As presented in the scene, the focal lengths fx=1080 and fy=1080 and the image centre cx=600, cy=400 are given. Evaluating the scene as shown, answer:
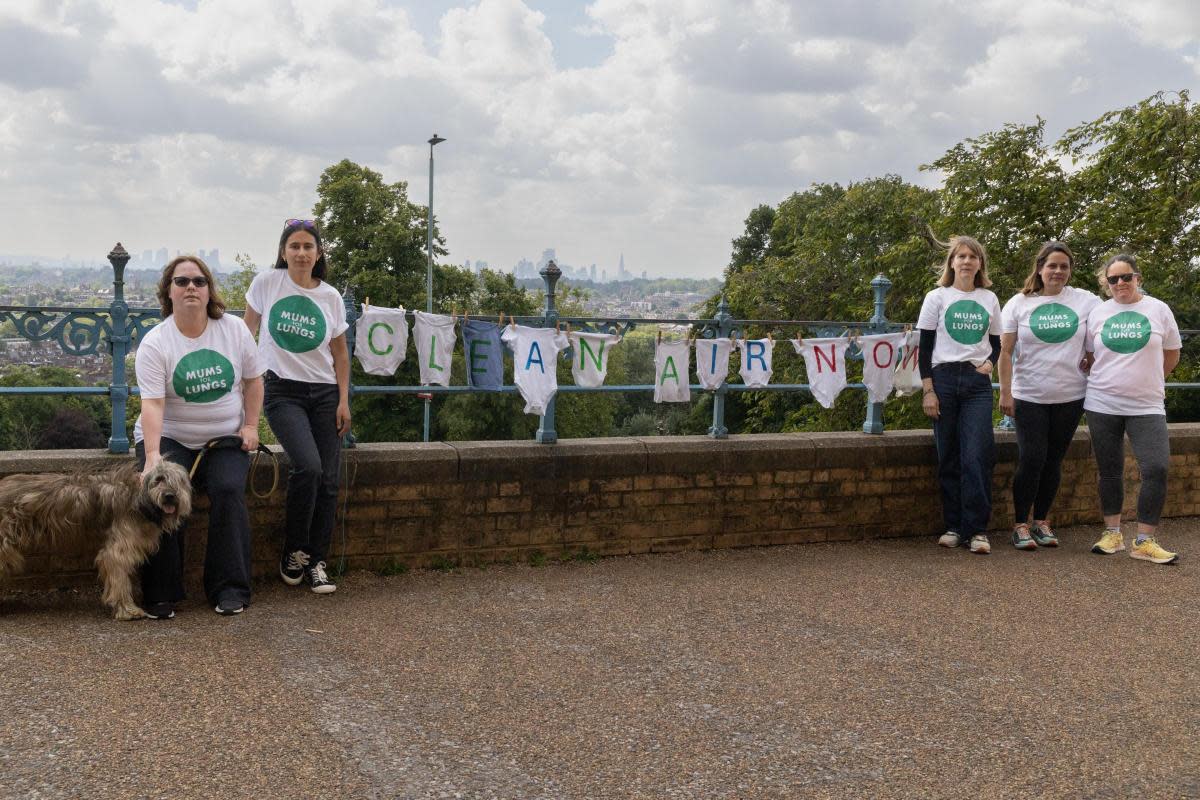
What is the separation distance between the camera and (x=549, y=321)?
6.65 meters

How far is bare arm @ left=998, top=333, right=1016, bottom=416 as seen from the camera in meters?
6.93

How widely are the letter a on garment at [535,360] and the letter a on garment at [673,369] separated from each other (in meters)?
0.76

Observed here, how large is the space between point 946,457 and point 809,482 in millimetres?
908

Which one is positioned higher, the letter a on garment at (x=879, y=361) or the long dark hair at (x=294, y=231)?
the long dark hair at (x=294, y=231)

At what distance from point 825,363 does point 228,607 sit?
4.24 meters

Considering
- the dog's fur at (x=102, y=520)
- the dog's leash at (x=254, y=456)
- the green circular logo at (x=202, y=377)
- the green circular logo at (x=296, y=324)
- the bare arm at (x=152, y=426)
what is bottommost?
the dog's fur at (x=102, y=520)

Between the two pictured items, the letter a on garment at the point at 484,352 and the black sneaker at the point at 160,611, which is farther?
the letter a on garment at the point at 484,352

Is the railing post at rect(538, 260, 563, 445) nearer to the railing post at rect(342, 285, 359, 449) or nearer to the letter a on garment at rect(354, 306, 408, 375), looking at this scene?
the letter a on garment at rect(354, 306, 408, 375)

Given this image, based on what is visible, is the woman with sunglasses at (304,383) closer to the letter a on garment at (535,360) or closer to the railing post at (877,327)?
the letter a on garment at (535,360)

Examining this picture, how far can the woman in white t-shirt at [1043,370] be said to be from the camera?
687 cm

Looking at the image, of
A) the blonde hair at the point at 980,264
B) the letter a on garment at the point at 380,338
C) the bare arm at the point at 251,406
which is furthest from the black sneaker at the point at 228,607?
the blonde hair at the point at 980,264

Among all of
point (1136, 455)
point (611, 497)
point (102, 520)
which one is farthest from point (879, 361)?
point (102, 520)

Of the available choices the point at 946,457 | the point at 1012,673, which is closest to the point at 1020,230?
the point at 946,457

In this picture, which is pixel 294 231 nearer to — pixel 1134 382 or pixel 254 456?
pixel 254 456
